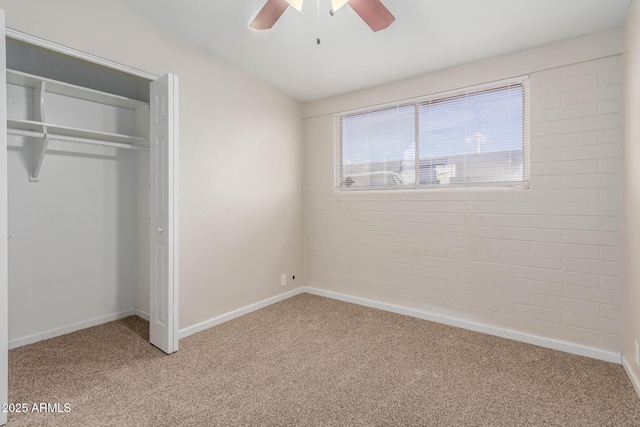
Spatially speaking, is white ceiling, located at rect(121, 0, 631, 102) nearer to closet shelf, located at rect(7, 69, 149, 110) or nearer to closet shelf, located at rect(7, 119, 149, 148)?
closet shelf, located at rect(7, 69, 149, 110)

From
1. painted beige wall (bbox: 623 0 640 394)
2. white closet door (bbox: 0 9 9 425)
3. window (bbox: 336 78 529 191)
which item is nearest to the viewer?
white closet door (bbox: 0 9 9 425)

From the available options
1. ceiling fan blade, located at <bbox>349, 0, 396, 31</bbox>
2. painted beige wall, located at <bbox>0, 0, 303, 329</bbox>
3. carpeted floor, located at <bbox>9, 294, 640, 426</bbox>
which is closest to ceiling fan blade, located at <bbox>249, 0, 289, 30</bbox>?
ceiling fan blade, located at <bbox>349, 0, 396, 31</bbox>

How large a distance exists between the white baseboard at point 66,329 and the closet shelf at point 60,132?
165 cm

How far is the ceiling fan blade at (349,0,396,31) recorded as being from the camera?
1.89 meters

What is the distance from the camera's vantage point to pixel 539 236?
2.72 m

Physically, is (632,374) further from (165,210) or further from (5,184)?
(5,184)

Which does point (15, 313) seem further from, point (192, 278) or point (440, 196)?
point (440, 196)

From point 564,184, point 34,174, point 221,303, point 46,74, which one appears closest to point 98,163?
point 34,174

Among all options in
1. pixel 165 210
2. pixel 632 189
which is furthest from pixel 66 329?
pixel 632 189

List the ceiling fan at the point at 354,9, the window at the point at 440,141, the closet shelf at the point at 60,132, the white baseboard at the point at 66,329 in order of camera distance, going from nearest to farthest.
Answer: the ceiling fan at the point at 354,9
the closet shelf at the point at 60,132
the white baseboard at the point at 66,329
the window at the point at 440,141

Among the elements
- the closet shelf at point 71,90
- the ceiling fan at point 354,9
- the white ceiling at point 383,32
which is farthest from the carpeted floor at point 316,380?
the white ceiling at point 383,32

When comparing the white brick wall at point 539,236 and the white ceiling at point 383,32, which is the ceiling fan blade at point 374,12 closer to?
the white ceiling at point 383,32

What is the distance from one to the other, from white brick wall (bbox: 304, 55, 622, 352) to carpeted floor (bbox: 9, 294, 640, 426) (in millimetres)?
303

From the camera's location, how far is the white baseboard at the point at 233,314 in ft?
9.56
